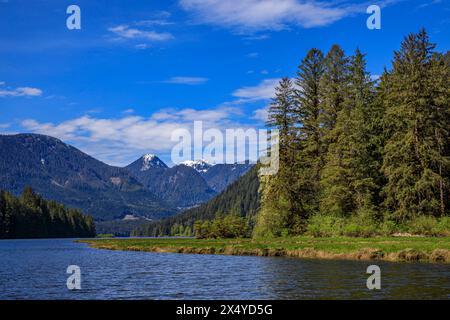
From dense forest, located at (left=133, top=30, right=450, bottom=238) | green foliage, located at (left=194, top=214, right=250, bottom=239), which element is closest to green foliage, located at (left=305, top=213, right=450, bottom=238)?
dense forest, located at (left=133, top=30, right=450, bottom=238)

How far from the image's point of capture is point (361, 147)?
218 ft

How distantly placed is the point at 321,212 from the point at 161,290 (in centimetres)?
4739

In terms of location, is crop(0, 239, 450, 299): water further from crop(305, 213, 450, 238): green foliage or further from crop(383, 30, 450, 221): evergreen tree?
crop(383, 30, 450, 221): evergreen tree

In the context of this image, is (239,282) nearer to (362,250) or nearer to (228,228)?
(362,250)

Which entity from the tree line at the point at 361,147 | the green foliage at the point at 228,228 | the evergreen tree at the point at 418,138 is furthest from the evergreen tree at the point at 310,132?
the green foliage at the point at 228,228

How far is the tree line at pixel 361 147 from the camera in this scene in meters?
61.1

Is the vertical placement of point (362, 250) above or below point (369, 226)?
below

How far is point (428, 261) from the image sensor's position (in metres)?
40.8

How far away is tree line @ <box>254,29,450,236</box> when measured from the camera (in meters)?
61.1

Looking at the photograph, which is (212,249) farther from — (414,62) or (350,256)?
(414,62)

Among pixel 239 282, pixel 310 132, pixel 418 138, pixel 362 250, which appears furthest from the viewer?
pixel 310 132

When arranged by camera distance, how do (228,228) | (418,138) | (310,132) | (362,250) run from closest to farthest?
1. (362,250)
2. (418,138)
3. (310,132)
4. (228,228)

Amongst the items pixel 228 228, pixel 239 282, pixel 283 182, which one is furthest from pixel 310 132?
pixel 239 282

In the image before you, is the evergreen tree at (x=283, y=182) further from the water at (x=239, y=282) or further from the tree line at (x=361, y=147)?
the water at (x=239, y=282)
